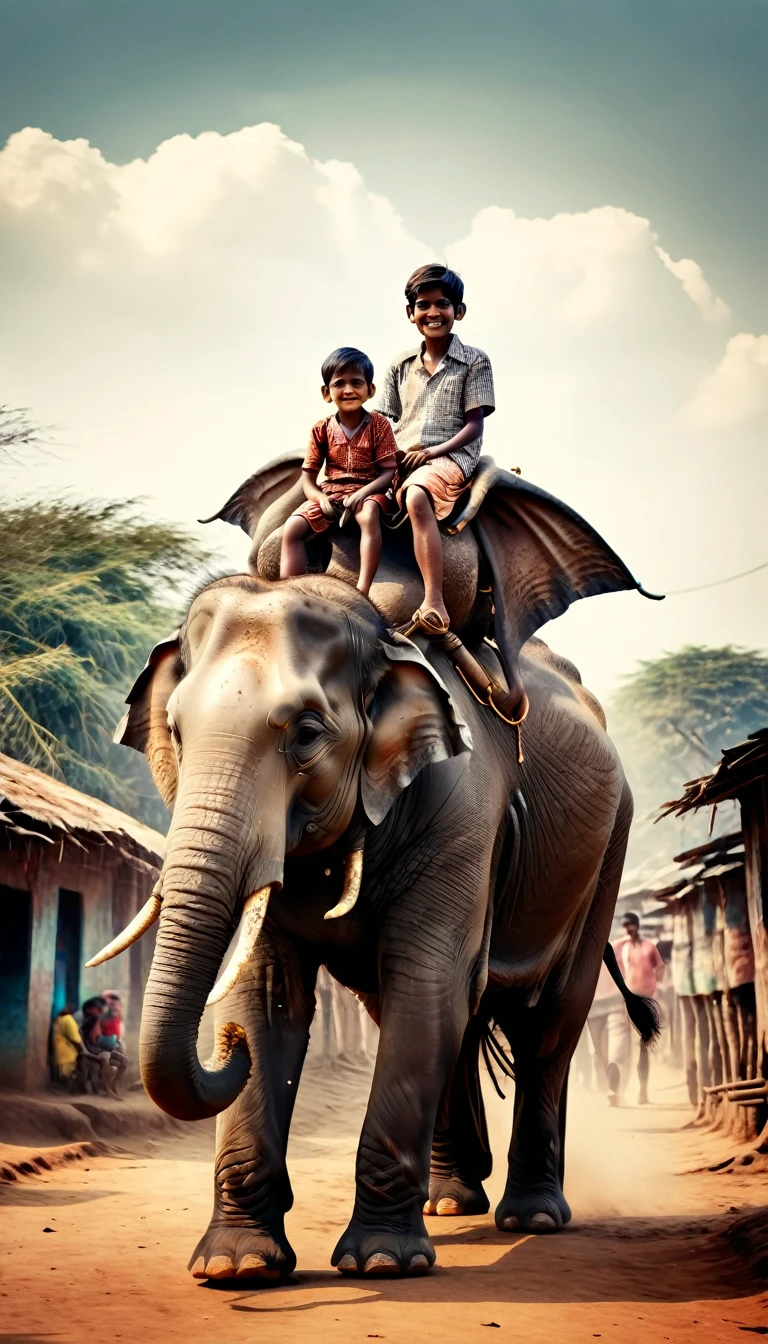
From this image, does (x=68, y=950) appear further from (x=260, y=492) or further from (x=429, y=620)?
(x=429, y=620)

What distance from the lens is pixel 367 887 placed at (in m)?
6.13

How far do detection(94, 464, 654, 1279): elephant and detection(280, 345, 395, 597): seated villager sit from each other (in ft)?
0.65

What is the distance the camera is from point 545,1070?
7.98 m

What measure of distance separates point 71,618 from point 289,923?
2029cm

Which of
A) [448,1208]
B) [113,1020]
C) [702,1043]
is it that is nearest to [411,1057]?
[448,1208]

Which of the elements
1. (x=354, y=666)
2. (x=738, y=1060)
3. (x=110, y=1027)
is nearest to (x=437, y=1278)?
(x=354, y=666)

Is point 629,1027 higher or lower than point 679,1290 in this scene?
higher

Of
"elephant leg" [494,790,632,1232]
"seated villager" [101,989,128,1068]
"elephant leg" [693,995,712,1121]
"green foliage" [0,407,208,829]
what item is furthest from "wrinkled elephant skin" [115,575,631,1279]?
"green foliage" [0,407,208,829]

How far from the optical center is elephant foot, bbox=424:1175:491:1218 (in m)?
8.09

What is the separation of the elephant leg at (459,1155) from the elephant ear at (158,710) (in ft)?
9.15

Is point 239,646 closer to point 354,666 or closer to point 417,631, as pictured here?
point 354,666

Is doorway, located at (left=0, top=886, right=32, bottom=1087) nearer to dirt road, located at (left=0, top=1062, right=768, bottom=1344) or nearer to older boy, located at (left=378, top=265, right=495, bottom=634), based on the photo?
dirt road, located at (left=0, top=1062, right=768, bottom=1344)

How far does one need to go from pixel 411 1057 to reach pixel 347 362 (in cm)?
289

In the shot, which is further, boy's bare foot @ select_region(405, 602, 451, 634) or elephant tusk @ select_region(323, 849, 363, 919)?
boy's bare foot @ select_region(405, 602, 451, 634)
